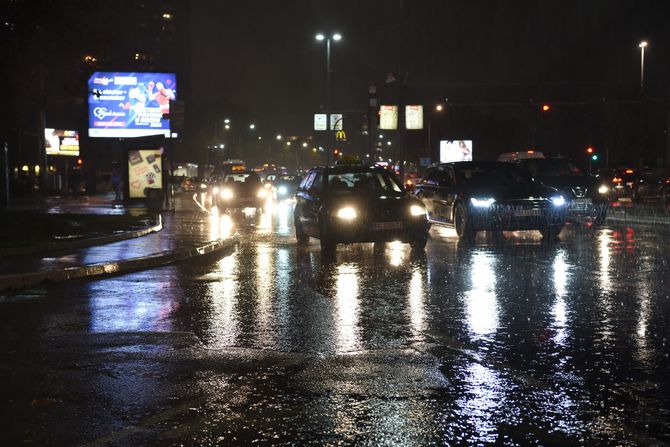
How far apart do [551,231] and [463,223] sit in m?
1.92

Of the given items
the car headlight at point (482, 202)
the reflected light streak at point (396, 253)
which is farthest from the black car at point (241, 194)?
the reflected light streak at point (396, 253)

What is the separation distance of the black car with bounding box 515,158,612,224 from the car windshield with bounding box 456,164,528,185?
10.0 feet

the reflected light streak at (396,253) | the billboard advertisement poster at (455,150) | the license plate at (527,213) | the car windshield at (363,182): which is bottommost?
the reflected light streak at (396,253)

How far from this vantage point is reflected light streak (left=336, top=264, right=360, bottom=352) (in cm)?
821

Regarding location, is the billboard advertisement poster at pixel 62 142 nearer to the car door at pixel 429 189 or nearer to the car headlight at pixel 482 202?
the car door at pixel 429 189

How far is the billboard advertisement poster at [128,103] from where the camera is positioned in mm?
48594

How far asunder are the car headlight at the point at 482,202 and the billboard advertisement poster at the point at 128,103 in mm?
30879

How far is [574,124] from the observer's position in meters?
97.9

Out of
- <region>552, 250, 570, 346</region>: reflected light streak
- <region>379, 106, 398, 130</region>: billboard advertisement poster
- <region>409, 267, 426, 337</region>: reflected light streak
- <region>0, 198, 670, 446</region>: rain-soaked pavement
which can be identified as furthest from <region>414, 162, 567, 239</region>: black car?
<region>379, 106, 398, 130</region>: billboard advertisement poster

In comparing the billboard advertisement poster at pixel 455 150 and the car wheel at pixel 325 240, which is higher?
the billboard advertisement poster at pixel 455 150

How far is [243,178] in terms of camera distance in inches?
1587

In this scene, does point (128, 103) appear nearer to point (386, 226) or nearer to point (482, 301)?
point (386, 226)

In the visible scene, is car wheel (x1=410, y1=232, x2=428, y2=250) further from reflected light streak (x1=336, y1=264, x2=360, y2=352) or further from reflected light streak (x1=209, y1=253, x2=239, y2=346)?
reflected light streak (x1=209, y1=253, x2=239, y2=346)

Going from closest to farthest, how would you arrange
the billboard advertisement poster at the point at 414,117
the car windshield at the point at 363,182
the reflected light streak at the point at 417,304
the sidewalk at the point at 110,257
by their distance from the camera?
the reflected light streak at the point at 417,304
the sidewalk at the point at 110,257
the car windshield at the point at 363,182
the billboard advertisement poster at the point at 414,117
